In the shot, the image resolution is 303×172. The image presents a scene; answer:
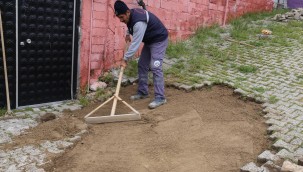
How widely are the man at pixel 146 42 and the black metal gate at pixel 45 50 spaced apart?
3.44ft

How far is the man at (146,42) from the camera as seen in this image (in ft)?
16.9

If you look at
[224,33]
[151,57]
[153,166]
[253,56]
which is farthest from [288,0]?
[153,166]

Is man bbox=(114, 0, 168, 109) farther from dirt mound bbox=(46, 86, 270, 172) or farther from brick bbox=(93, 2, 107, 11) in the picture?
brick bbox=(93, 2, 107, 11)

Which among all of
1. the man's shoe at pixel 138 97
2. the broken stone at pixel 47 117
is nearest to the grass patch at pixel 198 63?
the man's shoe at pixel 138 97

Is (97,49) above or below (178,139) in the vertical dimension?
above

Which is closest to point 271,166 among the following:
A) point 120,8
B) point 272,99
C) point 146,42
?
point 272,99

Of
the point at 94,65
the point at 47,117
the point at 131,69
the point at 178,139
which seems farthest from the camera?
the point at 131,69

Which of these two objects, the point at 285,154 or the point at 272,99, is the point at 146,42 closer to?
the point at 272,99

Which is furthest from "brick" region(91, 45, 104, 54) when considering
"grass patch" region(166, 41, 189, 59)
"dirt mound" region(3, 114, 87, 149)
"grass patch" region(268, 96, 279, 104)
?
"grass patch" region(268, 96, 279, 104)

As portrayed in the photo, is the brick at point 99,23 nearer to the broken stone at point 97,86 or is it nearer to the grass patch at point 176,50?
the broken stone at point 97,86

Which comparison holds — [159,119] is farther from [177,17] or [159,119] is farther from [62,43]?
[177,17]

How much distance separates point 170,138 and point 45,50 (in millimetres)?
2535

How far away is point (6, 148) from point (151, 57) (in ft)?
8.59

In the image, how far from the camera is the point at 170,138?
14.5ft
